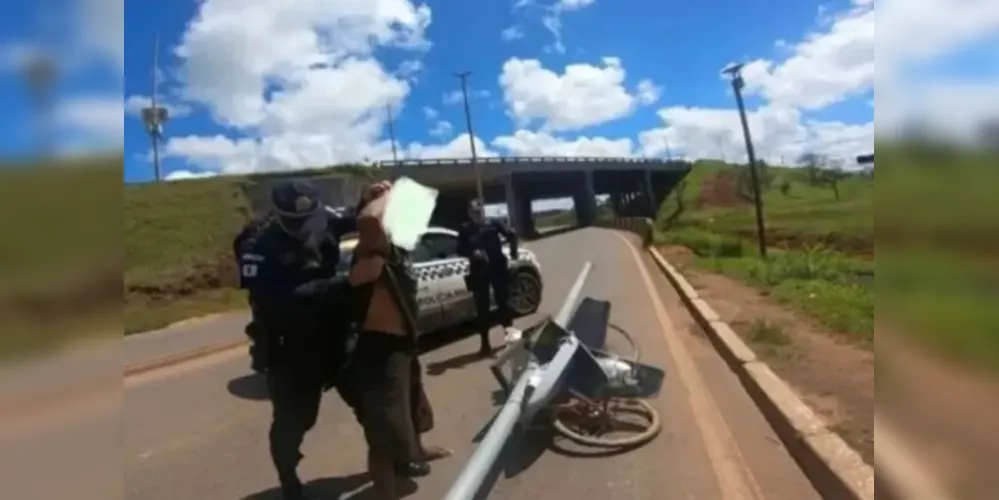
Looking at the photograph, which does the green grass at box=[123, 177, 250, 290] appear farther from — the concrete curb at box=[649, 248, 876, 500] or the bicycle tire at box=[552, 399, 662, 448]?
the bicycle tire at box=[552, 399, 662, 448]

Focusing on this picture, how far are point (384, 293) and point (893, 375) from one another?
2746 millimetres

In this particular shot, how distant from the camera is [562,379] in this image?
521 centimetres

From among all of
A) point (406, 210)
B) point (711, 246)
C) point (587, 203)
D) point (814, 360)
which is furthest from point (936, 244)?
point (587, 203)

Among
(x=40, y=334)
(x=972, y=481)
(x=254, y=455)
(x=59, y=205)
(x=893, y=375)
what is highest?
(x=59, y=205)

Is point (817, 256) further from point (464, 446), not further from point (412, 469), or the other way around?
point (412, 469)

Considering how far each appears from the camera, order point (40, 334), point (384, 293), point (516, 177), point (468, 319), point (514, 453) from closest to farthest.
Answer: point (40, 334)
point (384, 293)
point (514, 453)
point (468, 319)
point (516, 177)

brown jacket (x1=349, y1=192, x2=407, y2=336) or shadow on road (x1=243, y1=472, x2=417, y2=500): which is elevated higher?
brown jacket (x1=349, y1=192, x2=407, y2=336)

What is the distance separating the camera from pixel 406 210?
3.42 meters

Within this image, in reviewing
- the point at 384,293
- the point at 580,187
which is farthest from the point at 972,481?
the point at 580,187

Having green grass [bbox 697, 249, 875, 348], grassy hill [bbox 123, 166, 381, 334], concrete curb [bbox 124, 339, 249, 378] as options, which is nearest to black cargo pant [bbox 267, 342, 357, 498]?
green grass [bbox 697, 249, 875, 348]

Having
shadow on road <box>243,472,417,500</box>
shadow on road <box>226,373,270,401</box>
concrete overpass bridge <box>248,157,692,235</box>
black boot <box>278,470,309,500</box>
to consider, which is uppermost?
concrete overpass bridge <box>248,157,692,235</box>

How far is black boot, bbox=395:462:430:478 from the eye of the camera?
4.52 meters

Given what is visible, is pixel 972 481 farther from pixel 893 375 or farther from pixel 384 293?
pixel 384 293

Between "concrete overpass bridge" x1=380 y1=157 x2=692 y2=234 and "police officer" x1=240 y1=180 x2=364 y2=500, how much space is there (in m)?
21.2
